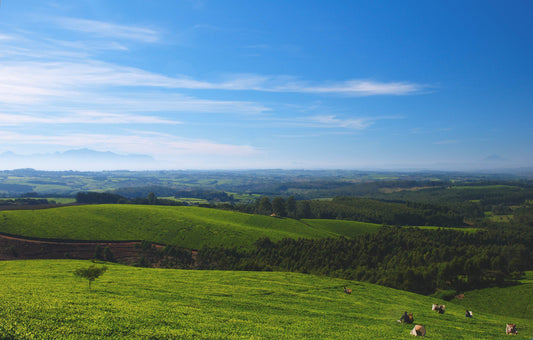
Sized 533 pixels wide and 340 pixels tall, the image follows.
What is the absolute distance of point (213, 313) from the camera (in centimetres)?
2441

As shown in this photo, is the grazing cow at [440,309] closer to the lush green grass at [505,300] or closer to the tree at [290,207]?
the lush green grass at [505,300]

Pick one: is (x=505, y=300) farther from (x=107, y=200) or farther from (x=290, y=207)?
(x=107, y=200)

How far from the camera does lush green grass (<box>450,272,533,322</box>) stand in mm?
45719

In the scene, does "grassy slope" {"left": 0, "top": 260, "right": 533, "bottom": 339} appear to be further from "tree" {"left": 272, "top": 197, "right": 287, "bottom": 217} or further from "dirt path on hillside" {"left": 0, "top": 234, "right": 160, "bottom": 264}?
"tree" {"left": 272, "top": 197, "right": 287, "bottom": 217}

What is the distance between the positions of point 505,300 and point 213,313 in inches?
2318

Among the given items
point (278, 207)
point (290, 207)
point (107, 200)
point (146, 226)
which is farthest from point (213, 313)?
point (107, 200)

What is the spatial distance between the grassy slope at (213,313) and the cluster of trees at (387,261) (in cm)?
2426

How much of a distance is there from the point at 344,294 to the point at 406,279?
2645cm

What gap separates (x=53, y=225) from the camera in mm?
98125

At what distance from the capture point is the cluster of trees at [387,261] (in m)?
58.3

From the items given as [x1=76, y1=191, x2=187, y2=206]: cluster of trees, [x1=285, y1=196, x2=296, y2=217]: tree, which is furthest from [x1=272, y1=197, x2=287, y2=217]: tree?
[x1=76, y1=191, x2=187, y2=206]: cluster of trees

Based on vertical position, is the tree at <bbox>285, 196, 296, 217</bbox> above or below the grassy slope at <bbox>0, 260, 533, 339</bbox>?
below

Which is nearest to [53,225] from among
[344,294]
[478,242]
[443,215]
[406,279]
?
[344,294]

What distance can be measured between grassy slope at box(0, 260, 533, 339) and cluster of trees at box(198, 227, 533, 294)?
79.6 feet
